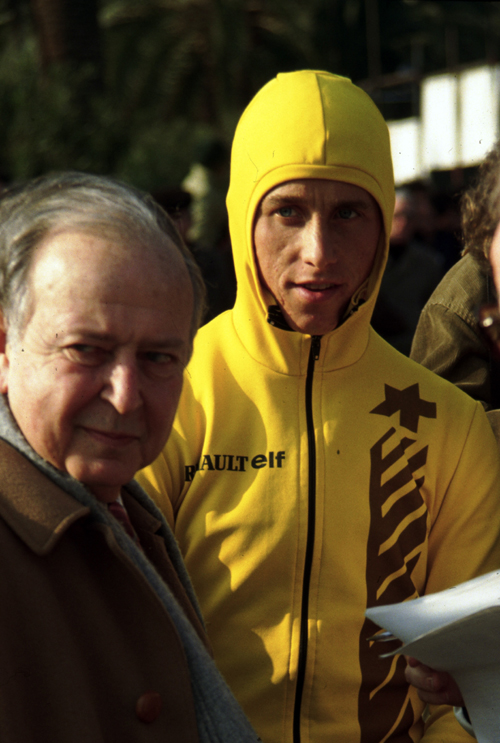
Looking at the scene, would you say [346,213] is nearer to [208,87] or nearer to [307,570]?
[307,570]

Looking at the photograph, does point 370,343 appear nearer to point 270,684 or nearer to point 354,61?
point 270,684

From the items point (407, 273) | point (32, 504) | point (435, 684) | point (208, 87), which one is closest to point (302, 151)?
point (32, 504)

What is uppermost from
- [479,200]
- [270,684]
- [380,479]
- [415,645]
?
[479,200]

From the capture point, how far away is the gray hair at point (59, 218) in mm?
1539

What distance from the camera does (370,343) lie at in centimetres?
236

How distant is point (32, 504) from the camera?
147 centimetres

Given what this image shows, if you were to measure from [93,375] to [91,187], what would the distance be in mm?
352


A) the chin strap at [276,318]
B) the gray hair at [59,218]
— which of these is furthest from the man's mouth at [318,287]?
the gray hair at [59,218]

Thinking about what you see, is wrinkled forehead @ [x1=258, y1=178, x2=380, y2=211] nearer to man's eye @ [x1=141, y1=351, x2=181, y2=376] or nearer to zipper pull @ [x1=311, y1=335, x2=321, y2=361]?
zipper pull @ [x1=311, y1=335, x2=321, y2=361]

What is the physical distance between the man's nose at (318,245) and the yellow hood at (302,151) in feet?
0.42

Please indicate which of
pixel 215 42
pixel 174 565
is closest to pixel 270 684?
pixel 174 565

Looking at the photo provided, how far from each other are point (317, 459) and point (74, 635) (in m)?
0.87

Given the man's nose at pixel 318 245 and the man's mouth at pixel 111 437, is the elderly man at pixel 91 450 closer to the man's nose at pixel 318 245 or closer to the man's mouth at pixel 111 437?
the man's mouth at pixel 111 437

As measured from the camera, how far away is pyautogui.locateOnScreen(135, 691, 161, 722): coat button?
1.47m
